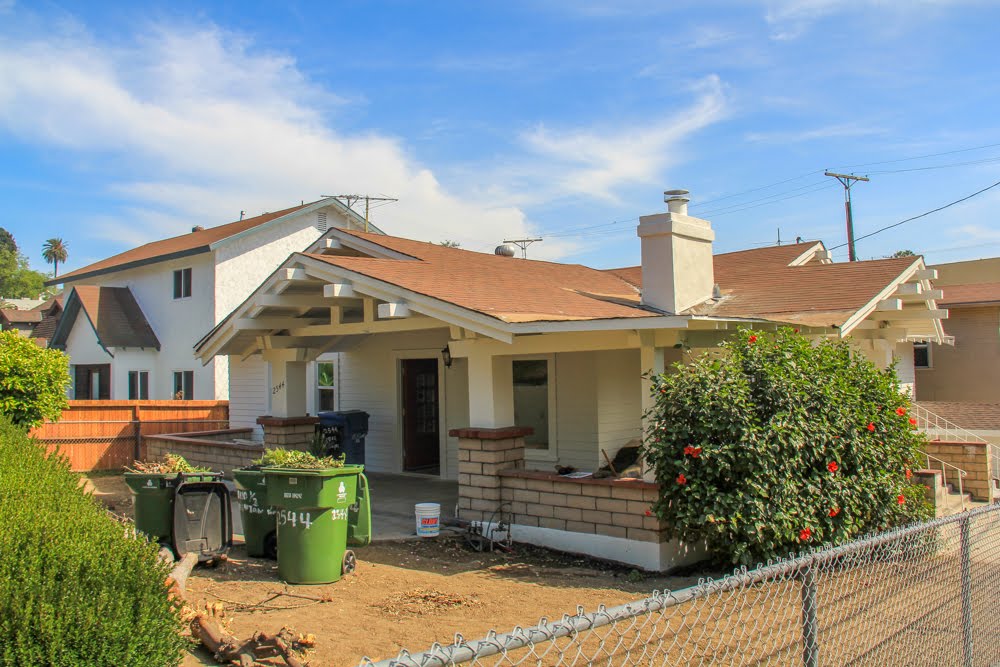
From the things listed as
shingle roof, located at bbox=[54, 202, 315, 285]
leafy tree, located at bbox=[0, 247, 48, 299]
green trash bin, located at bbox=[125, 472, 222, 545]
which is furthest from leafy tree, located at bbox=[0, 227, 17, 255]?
green trash bin, located at bbox=[125, 472, 222, 545]

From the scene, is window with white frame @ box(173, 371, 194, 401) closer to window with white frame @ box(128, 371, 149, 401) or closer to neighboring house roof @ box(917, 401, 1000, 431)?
window with white frame @ box(128, 371, 149, 401)

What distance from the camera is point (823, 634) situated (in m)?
4.48

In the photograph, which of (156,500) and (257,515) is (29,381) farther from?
(257,515)

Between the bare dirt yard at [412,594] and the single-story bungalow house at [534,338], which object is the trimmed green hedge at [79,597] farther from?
the single-story bungalow house at [534,338]

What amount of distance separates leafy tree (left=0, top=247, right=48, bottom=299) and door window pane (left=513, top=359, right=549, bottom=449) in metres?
101

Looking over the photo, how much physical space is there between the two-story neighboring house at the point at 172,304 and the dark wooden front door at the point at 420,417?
1064 cm

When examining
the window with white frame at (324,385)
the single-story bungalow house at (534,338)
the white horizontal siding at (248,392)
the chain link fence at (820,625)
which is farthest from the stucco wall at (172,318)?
the chain link fence at (820,625)

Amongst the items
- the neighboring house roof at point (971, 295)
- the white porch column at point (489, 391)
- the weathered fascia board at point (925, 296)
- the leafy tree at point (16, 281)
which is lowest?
the white porch column at point (489, 391)

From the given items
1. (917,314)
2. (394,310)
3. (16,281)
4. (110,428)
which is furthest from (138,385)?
(16,281)

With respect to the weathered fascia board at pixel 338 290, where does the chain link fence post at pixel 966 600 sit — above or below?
below

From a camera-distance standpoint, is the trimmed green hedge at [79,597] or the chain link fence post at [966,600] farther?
the chain link fence post at [966,600]

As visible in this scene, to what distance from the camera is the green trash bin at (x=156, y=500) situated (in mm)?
8141

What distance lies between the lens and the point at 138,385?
25750 millimetres

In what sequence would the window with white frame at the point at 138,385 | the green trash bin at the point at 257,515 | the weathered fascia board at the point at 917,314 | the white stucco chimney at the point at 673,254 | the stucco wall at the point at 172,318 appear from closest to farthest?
the green trash bin at the point at 257,515
the white stucco chimney at the point at 673,254
the weathered fascia board at the point at 917,314
the stucco wall at the point at 172,318
the window with white frame at the point at 138,385
